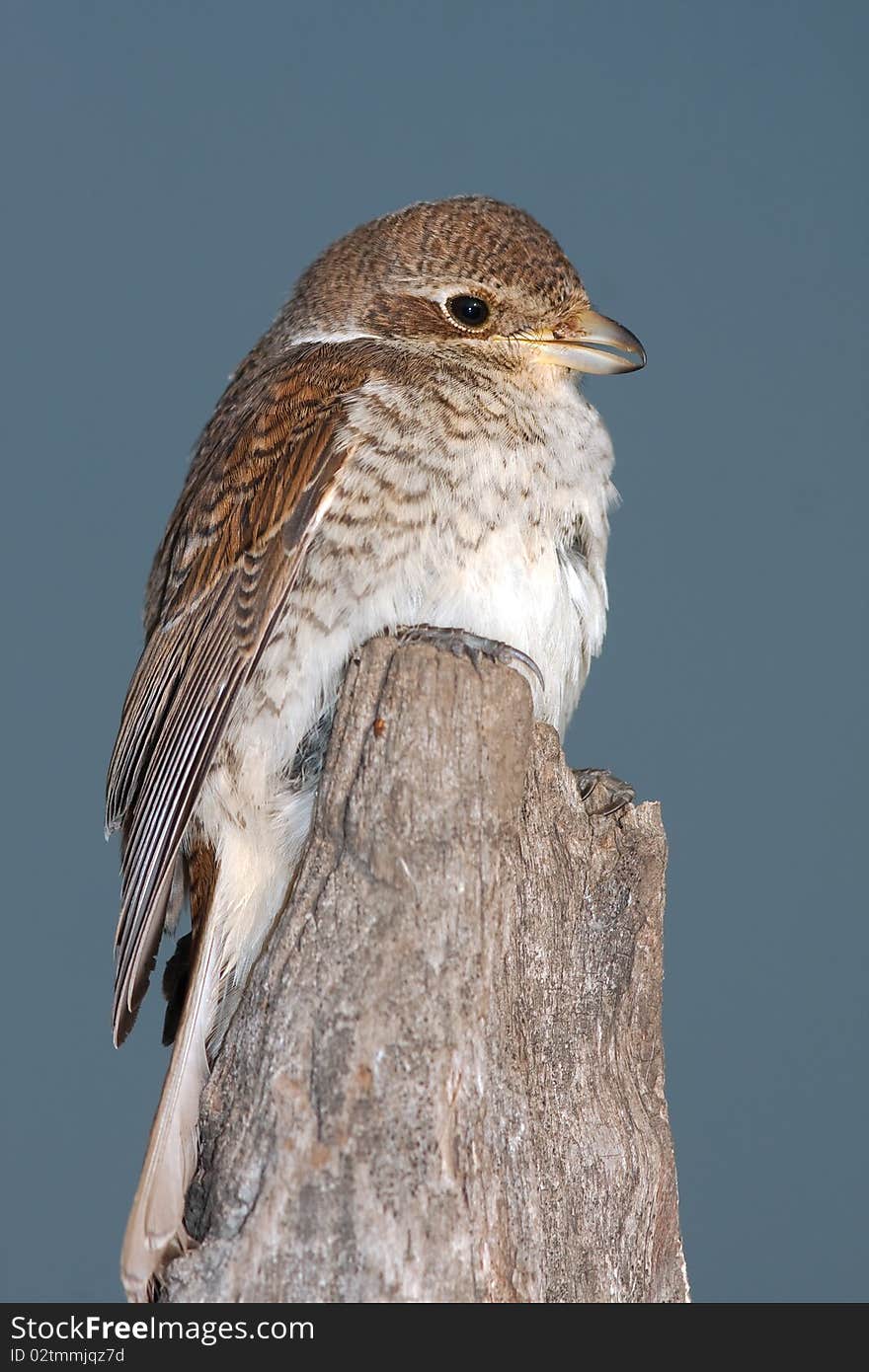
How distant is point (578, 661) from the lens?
4.19m

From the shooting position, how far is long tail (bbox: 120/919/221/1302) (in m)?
3.22

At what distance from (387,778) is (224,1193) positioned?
897mm

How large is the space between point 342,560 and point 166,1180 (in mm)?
1481

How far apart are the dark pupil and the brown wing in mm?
283

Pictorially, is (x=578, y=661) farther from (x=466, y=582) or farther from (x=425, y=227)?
(x=425, y=227)

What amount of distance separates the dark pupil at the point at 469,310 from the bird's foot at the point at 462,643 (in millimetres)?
942

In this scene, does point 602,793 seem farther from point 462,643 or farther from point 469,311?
point 469,311

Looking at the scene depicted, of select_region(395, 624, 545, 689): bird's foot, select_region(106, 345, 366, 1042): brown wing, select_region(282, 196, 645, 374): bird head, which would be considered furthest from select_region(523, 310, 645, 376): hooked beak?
select_region(395, 624, 545, 689): bird's foot

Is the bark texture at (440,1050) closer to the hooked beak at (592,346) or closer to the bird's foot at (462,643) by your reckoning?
the bird's foot at (462,643)

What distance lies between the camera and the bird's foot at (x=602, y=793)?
384cm

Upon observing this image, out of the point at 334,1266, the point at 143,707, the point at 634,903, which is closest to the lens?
the point at 334,1266

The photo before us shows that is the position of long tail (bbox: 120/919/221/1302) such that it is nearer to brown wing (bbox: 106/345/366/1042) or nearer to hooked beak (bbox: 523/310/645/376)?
brown wing (bbox: 106/345/366/1042)

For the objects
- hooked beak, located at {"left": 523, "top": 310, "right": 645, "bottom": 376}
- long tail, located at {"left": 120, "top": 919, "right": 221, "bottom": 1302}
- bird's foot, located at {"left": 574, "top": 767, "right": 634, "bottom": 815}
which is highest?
hooked beak, located at {"left": 523, "top": 310, "right": 645, "bottom": 376}
